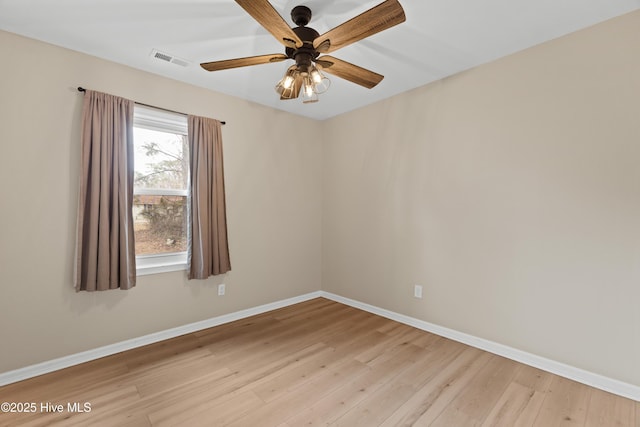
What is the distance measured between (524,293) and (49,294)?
12.8 ft

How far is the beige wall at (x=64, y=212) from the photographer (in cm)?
222

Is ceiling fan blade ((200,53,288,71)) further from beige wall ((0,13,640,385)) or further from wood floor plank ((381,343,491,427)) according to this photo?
wood floor plank ((381,343,491,427))

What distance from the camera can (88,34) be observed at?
226cm

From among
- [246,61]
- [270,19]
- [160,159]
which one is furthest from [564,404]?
[160,159]

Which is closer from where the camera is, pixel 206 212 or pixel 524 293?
pixel 524 293

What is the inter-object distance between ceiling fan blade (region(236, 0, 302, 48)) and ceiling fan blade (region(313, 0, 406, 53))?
15cm

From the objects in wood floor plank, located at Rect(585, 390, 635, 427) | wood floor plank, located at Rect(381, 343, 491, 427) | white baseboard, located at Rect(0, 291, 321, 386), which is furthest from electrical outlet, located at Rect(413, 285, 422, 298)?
white baseboard, located at Rect(0, 291, 321, 386)

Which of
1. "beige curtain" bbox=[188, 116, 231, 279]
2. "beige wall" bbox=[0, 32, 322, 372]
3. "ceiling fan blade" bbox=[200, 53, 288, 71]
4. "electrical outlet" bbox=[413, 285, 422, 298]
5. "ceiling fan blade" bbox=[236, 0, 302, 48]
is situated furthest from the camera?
"electrical outlet" bbox=[413, 285, 422, 298]

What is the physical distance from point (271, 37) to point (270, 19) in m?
0.85

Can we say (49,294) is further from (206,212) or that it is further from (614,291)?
(614,291)

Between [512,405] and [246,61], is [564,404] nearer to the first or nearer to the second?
[512,405]

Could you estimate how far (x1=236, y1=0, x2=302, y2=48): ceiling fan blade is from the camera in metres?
1.39

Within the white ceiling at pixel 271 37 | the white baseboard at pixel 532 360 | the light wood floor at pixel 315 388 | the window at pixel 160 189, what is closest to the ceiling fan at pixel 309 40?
the white ceiling at pixel 271 37

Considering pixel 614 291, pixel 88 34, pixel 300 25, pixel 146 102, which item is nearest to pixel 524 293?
pixel 614 291
